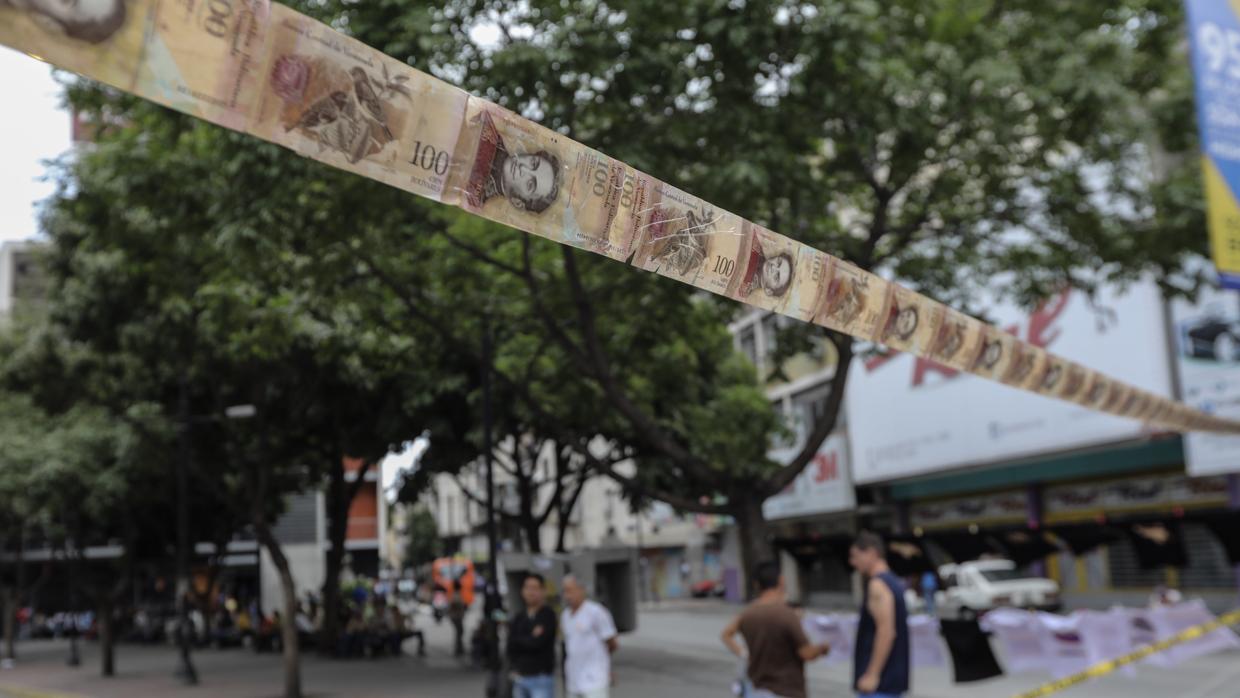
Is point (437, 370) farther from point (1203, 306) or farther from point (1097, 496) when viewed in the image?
point (1097, 496)

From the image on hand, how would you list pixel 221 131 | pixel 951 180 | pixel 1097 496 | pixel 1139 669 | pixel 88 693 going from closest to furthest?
pixel 221 131, pixel 951 180, pixel 1139 669, pixel 88 693, pixel 1097 496

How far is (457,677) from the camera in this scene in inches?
813

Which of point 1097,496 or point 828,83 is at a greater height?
point 828,83

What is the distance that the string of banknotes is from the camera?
2908 millimetres

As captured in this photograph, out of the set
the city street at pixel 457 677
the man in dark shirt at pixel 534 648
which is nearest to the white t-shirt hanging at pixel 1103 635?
the city street at pixel 457 677

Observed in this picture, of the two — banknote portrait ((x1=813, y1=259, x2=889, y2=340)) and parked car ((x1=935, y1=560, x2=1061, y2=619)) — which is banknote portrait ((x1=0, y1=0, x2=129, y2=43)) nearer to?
banknote portrait ((x1=813, y1=259, x2=889, y2=340))

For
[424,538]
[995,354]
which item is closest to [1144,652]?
[995,354]

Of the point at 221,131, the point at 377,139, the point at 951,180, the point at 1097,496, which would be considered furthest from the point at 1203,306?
the point at 377,139

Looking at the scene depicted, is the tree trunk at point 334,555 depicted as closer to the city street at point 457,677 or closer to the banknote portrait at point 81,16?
the city street at point 457,677

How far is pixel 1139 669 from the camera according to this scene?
53.5ft

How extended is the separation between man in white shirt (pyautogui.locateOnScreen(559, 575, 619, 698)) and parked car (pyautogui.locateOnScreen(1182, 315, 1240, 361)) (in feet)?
55.4

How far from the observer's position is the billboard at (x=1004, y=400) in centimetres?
2377

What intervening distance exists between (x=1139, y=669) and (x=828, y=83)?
10.2 meters

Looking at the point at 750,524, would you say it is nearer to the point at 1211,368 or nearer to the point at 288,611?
the point at 288,611
